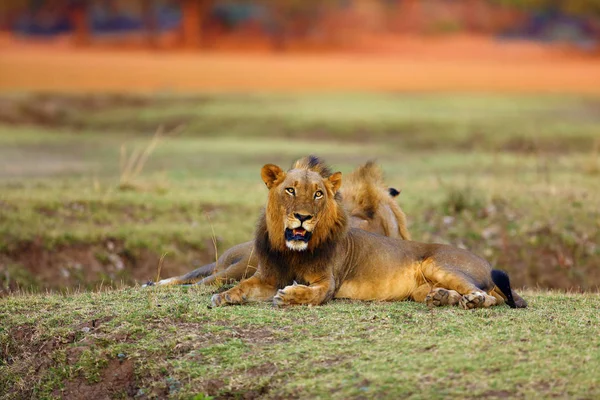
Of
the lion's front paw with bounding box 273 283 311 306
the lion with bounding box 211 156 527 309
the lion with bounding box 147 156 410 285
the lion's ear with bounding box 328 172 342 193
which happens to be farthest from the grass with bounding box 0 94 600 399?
the lion's ear with bounding box 328 172 342 193

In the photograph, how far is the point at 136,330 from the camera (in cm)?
708

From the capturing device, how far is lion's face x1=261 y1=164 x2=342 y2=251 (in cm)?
728

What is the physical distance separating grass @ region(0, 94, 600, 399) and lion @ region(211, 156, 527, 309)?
224 millimetres

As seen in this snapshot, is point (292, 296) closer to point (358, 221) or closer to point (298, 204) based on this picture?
point (298, 204)

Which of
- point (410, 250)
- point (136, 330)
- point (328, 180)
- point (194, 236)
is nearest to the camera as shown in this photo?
point (136, 330)

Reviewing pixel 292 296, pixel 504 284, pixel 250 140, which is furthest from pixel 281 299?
pixel 250 140

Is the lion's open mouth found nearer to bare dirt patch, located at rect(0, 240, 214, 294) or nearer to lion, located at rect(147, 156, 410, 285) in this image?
lion, located at rect(147, 156, 410, 285)

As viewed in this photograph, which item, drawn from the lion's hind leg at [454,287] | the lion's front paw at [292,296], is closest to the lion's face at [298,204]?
the lion's front paw at [292,296]

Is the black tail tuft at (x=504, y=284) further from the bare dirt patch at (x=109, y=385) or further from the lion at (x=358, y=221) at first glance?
the bare dirt patch at (x=109, y=385)

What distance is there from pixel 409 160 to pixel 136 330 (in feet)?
48.2

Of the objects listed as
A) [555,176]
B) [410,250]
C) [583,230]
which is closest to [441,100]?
[555,176]

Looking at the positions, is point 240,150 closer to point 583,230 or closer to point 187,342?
point 583,230

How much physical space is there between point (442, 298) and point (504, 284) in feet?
1.81

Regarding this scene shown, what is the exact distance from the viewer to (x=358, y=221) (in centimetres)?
940
